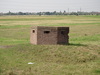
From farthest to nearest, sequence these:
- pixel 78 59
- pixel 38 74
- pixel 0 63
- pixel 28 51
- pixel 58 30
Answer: pixel 58 30 < pixel 28 51 < pixel 78 59 < pixel 0 63 < pixel 38 74

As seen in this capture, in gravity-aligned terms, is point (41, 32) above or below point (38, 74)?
above

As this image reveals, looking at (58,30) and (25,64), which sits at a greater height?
(58,30)

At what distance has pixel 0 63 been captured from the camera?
13.4 meters

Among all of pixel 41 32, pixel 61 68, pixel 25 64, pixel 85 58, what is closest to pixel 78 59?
pixel 85 58

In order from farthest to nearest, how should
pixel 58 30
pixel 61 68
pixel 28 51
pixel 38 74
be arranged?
pixel 58 30 → pixel 28 51 → pixel 61 68 → pixel 38 74

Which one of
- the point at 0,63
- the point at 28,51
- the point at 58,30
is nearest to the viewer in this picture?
the point at 0,63

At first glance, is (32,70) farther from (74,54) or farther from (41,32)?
(41,32)

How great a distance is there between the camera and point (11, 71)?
11.5 meters

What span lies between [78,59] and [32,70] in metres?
3.54

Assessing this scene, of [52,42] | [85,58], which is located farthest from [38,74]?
[52,42]

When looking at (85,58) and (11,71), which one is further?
(85,58)

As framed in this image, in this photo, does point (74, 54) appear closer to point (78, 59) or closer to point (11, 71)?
point (78, 59)

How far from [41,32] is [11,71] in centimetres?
653

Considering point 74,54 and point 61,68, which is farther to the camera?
point 74,54
